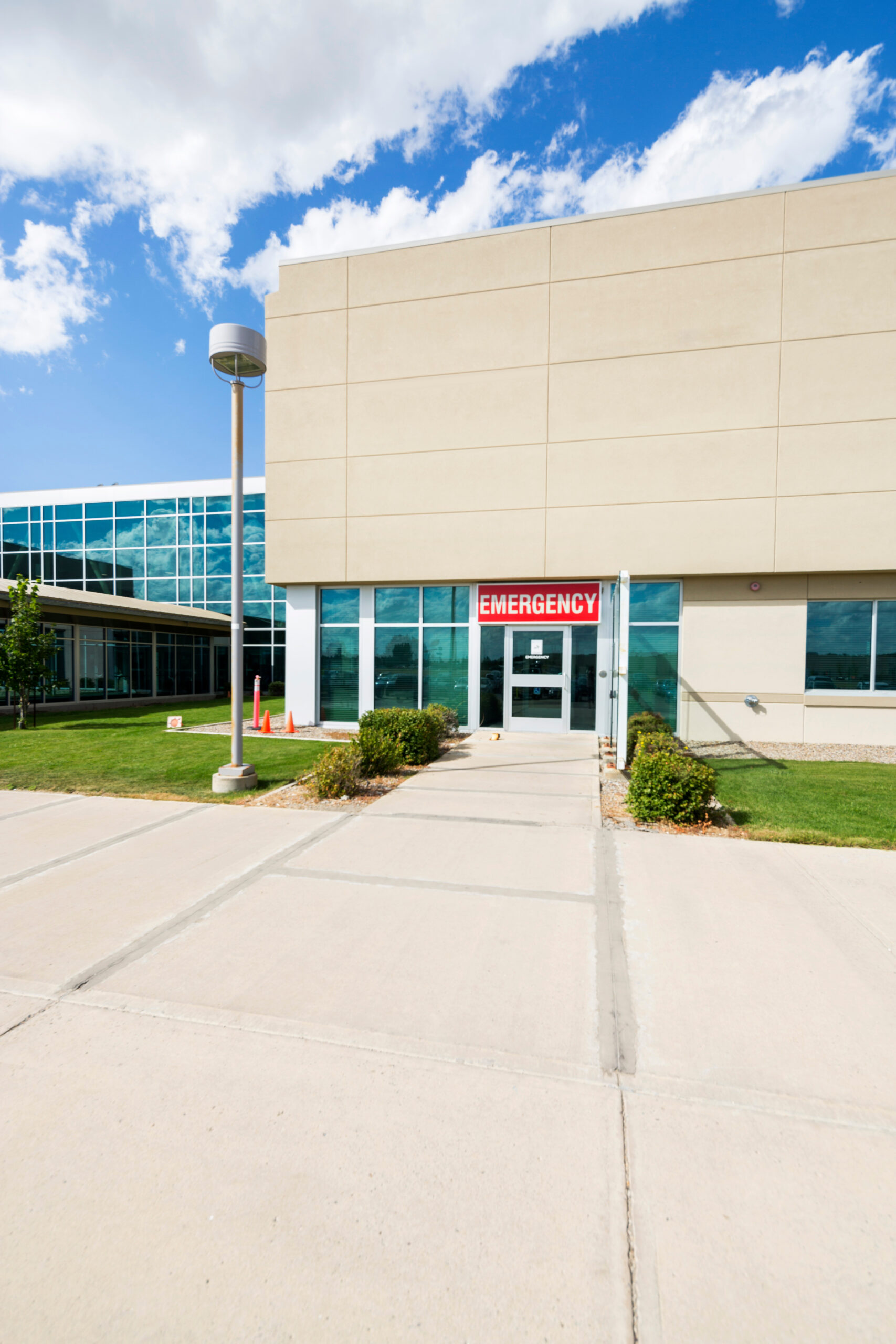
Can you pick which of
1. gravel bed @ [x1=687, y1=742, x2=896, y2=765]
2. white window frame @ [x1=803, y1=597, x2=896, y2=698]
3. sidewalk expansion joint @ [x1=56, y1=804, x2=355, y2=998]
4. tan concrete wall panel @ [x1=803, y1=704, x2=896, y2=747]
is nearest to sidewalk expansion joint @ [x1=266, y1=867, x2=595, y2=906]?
sidewalk expansion joint @ [x1=56, y1=804, x2=355, y2=998]

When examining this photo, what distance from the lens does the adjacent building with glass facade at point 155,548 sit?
97.8 feet

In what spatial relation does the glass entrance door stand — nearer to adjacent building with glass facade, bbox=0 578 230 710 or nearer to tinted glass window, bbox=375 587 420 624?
tinted glass window, bbox=375 587 420 624

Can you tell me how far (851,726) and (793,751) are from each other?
159 cm

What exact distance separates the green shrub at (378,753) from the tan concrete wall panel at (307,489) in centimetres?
698

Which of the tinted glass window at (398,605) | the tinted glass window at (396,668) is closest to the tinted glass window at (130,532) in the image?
the tinted glass window at (398,605)

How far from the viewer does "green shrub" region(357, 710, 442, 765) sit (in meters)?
10.5

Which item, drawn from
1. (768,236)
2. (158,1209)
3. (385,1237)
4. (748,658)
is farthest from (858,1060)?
(768,236)

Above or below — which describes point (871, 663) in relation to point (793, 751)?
above

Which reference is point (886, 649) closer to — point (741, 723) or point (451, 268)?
point (741, 723)

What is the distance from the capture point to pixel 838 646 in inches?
510

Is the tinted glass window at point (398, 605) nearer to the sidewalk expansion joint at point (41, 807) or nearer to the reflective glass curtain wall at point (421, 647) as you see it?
the reflective glass curtain wall at point (421, 647)

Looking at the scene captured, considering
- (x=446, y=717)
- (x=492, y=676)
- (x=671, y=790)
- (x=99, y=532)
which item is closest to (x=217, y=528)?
(x=99, y=532)

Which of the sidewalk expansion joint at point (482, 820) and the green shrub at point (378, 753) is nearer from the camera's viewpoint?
the sidewalk expansion joint at point (482, 820)

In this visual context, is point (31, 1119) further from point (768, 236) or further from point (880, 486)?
point (768, 236)
